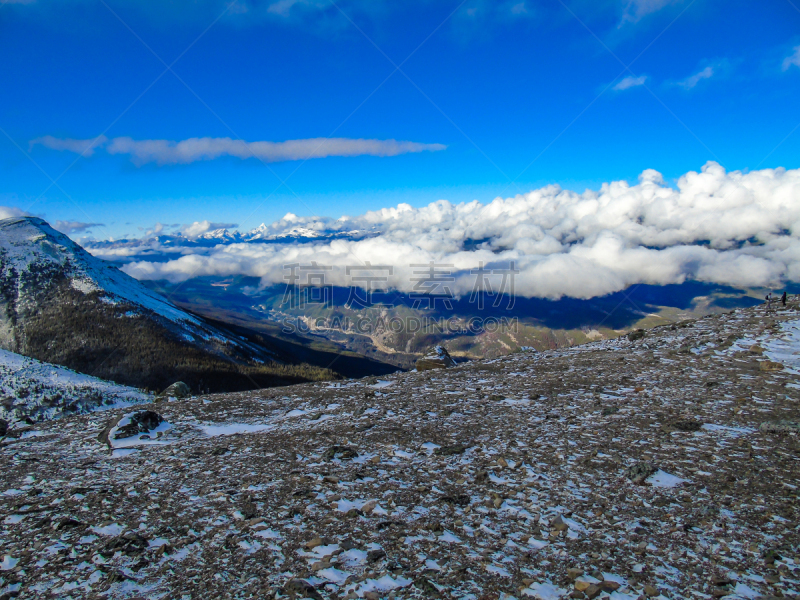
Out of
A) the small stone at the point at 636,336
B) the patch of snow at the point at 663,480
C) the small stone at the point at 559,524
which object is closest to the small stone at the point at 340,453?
the small stone at the point at 559,524

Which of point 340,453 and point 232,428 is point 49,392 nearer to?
point 232,428

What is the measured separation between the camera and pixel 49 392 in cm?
8825

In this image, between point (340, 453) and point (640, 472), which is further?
point (340, 453)

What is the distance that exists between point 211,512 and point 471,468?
6.47 metres

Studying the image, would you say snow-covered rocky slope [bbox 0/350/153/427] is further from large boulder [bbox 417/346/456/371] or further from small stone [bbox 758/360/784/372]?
small stone [bbox 758/360/784/372]

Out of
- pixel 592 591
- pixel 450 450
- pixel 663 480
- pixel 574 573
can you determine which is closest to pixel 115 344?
pixel 450 450

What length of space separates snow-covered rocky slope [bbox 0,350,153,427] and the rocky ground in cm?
9250

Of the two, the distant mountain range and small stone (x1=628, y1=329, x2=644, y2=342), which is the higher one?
small stone (x1=628, y1=329, x2=644, y2=342)

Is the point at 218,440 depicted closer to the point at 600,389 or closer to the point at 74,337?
the point at 600,389

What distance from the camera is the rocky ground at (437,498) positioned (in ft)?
20.6

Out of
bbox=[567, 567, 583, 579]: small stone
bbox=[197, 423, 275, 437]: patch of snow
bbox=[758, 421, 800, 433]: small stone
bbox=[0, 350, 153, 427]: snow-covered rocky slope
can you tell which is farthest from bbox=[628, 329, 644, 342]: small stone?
bbox=[0, 350, 153, 427]: snow-covered rocky slope

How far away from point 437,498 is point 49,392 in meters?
117

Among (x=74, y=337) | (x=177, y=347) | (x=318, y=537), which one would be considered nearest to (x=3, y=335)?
(x=74, y=337)

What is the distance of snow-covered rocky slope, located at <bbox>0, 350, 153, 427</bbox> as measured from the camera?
272ft
